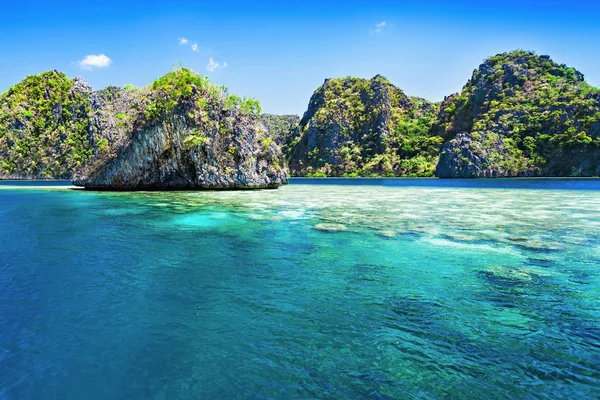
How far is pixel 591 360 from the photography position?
4.78m

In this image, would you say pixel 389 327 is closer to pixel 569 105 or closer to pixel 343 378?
pixel 343 378

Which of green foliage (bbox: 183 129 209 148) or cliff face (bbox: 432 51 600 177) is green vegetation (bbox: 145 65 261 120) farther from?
cliff face (bbox: 432 51 600 177)

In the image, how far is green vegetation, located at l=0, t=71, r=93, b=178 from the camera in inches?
5069

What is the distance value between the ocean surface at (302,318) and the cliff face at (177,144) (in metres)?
35.5

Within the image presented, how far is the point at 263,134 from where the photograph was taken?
185 ft

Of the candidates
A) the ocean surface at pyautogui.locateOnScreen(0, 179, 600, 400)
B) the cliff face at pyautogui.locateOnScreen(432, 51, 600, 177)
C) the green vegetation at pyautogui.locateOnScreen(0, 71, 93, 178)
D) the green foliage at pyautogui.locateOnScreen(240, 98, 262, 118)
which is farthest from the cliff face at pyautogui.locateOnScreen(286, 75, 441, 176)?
the ocean surface at pyautogui.locateOnScreen(0, 179, 600, 400)

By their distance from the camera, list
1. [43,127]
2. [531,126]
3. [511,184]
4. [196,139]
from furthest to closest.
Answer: [43,127], [531,126], [511,184], [196,139]

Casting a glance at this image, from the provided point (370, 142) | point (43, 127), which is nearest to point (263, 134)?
point (43, 127)

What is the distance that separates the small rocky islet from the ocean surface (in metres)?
36.6

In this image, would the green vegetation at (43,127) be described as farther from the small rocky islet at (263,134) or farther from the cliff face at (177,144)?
the cliff face at (177,144)

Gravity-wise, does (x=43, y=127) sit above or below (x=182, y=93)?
above

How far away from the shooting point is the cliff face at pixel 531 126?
11506cm

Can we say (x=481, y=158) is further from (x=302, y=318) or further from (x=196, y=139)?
(x=302, y=318)

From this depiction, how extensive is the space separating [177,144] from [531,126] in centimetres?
13187
